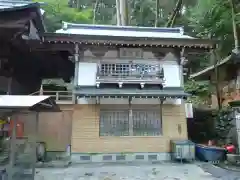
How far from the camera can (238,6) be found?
17359 mm

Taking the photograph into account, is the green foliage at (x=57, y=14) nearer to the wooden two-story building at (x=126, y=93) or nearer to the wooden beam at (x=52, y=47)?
the wooden beam at (x=52, y=47)

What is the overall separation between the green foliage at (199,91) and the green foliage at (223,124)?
6.37 metres

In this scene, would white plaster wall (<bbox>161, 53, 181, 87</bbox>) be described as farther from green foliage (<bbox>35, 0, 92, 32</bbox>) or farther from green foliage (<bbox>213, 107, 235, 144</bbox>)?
green foliage (<bbox>35, 0, 92, 32</bbox>)

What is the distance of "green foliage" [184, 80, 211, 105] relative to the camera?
21938 mm

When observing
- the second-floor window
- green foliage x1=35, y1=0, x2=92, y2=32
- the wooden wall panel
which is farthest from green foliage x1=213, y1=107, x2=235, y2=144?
green foliage x1=35, y1=0, x2=92, y2=32

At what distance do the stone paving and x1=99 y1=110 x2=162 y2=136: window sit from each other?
1.78 m

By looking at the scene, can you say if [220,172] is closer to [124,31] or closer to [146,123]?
[146,123]

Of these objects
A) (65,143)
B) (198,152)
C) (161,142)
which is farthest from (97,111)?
(198,152)

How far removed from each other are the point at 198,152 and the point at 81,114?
6232mm

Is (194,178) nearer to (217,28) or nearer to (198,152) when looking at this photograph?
(198,152)

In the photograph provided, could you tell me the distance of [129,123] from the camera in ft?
41.2

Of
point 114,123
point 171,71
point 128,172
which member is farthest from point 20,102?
point 171,71

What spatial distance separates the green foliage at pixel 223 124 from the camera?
14.5m

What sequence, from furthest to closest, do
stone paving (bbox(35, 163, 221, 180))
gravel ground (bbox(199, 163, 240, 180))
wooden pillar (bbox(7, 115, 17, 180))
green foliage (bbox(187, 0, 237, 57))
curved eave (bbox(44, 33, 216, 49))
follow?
1. green foliage (bbox(187, 0, 237, 57))
2. curved eave (bbox(44, 33, 216, 49))
3. gravel ground (bbox(199, 163, 240, 180))
4. stone paving (bbox(35, 163, 221, 180))
5. wooden pillar (bbox(7, 115, 17, 180))
